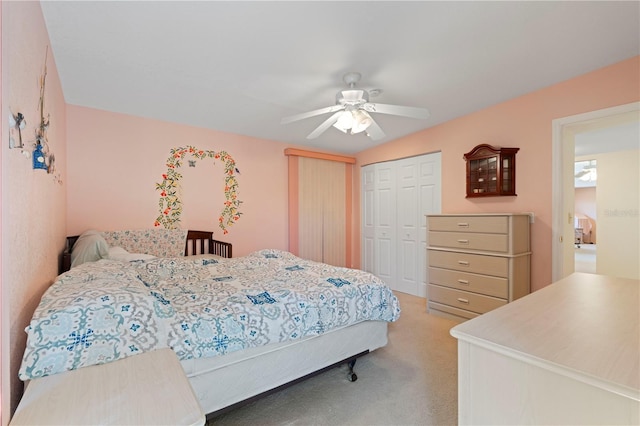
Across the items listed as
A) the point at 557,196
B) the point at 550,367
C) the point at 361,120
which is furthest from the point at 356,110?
the point at 557,196

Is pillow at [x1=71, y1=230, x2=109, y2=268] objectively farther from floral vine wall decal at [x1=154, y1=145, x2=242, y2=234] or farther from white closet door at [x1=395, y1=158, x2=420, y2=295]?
white closet door at [x1=395, y1=158, x2=420, y2=295]

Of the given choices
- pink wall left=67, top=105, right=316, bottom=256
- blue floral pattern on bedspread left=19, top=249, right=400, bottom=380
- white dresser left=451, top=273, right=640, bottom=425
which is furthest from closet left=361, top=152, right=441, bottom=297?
white dresser left=451, top=273, right=640, bottom=425

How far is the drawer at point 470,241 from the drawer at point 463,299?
0.49 metres

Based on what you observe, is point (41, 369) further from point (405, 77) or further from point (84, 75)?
point (405, 77)

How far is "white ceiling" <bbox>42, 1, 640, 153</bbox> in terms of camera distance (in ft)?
5.94

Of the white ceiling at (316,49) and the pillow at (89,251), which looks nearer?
the white ceiling at (316,49)

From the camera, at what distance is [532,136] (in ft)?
9.87

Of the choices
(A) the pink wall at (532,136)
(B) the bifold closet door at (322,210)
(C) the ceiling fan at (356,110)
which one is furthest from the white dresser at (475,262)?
(B) the bifold closet door at (322,210)

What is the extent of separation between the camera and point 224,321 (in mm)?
1534

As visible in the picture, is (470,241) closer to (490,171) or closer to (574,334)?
(490,171)

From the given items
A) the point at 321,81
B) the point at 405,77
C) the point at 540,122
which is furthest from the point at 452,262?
the point at 321,81

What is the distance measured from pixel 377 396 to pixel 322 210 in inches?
124

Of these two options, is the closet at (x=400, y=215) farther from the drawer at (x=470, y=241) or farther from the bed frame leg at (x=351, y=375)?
the bed frame leg at (x=351, y=375)

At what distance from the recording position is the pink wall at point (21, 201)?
86 cm
